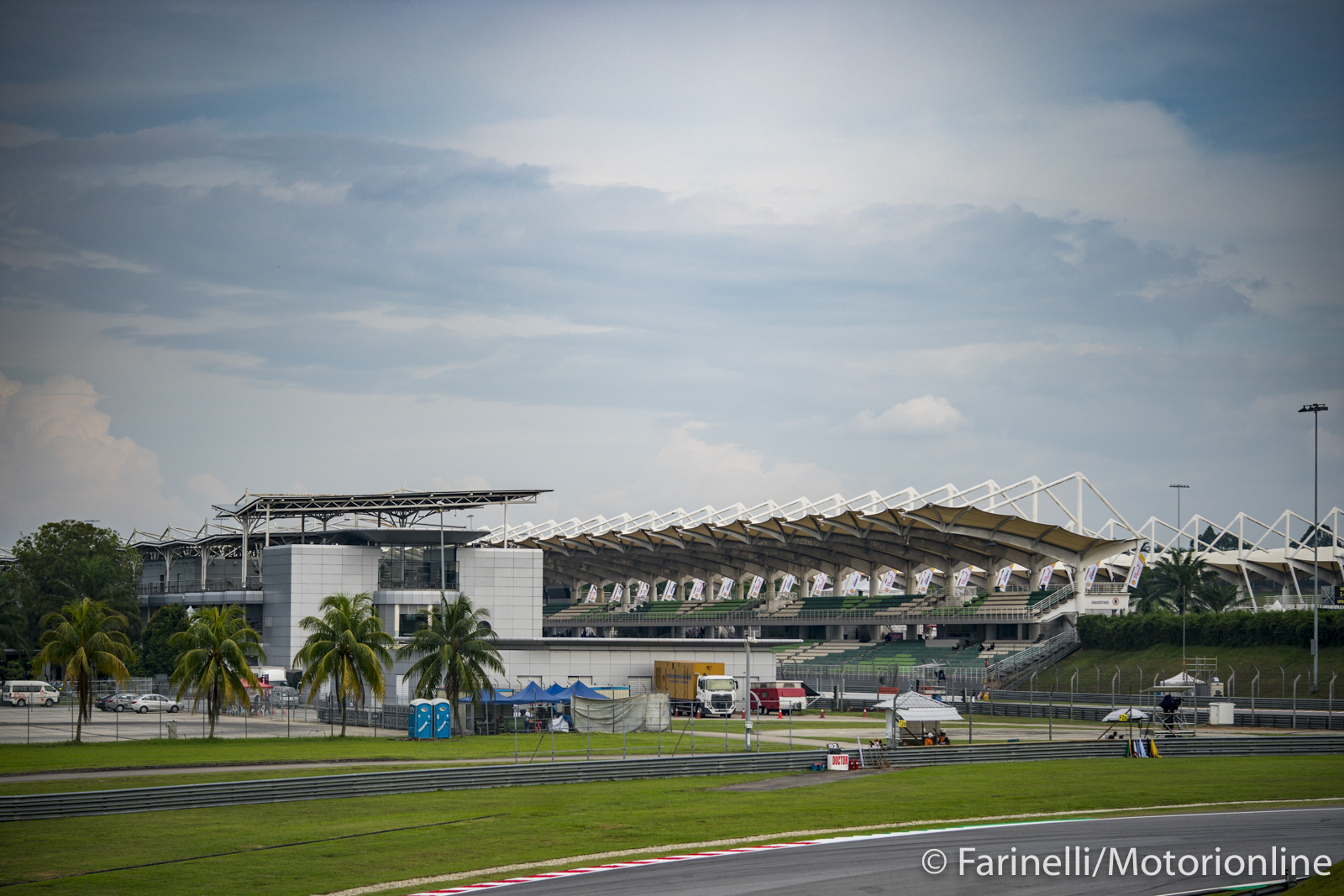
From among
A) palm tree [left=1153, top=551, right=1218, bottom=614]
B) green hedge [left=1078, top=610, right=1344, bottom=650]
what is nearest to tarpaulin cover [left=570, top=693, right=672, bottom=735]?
green hedge [left=1078, top=610, right=1344, bottom=650]

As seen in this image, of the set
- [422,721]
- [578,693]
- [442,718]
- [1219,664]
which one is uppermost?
[578,693]

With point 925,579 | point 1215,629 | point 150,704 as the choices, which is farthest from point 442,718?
point 925,579

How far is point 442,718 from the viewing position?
5144cm

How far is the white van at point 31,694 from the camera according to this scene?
75.4 metres

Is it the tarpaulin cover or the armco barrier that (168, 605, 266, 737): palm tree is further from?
the armco barrier

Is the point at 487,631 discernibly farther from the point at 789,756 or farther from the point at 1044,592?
the point at 1044,592

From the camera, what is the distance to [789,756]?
128 ft

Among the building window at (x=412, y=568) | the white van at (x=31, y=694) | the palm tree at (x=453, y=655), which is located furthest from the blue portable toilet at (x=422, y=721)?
the white van at (x=31, y=694)

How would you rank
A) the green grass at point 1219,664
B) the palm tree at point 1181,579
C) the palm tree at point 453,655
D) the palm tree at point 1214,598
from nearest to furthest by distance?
the palm tree at point 453,655 → the green grass at point 1219,664 → the palm tree at point 1214,598 → the palm tree at point 1181,579

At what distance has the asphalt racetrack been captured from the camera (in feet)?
67.0

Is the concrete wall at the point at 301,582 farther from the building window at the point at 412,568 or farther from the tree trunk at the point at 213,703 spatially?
the tree trunk at the point at 213,703

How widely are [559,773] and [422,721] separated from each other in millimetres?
16442

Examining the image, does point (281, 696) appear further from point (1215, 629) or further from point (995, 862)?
point (1215, 629)

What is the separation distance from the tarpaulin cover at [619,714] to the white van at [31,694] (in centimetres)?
3980
